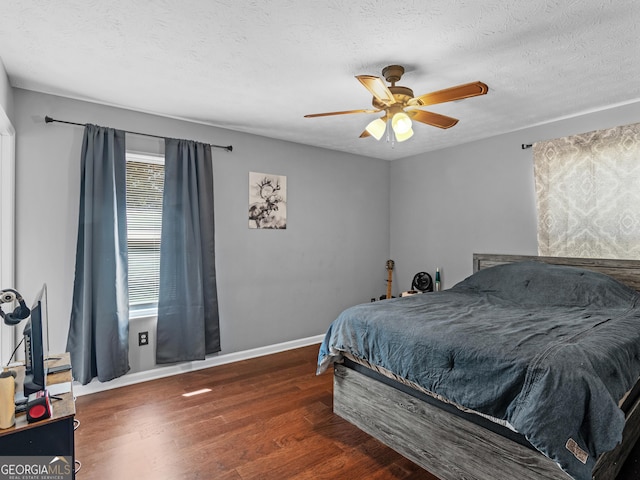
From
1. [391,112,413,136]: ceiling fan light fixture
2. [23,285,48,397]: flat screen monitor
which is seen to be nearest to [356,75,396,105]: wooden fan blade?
[391,112,413,136]: ceiling fan light fixture

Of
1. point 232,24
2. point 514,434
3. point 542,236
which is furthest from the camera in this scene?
point 542,236

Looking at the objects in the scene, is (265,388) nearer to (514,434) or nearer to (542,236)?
(514,434)

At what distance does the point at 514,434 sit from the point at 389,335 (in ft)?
2.65

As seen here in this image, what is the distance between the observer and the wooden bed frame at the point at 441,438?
1.65 metres

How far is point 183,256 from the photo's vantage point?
337 centimetres

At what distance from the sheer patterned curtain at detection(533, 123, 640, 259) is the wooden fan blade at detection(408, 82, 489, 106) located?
194 cm

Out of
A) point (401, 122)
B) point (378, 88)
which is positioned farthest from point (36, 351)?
point (401, 122)

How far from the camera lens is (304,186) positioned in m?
4.35

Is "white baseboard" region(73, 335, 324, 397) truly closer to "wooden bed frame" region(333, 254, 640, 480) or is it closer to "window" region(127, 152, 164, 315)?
"window" region(127, 152, 164, 315)

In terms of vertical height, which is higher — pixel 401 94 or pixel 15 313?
pixel 401 94

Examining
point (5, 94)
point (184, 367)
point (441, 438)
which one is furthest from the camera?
point (184, 367)

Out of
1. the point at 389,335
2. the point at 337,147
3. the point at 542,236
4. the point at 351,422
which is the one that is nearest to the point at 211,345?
the point at 351,422

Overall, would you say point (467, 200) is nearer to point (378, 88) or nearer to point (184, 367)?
point (378, 88)

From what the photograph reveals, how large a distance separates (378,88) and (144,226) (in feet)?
8.15
